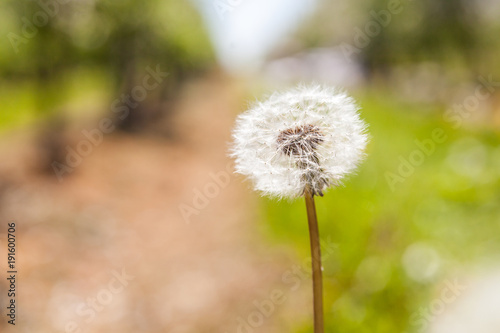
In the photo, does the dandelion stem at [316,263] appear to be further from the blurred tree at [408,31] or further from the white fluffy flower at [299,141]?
the blurred tree at [408,31]

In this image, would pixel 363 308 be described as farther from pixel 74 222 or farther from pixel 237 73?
pixel 237 73

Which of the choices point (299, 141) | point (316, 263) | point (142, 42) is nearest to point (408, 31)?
point (142, 42)

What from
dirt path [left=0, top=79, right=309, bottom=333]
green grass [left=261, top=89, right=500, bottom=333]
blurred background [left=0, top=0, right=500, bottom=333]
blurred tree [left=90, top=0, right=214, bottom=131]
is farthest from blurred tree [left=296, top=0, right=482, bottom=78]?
dirt path [left=0, top=79, right=309, bottom=333]

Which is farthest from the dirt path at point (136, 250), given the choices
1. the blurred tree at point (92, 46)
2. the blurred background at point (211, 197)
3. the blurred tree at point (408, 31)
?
the blurred tree at point (408, 31)

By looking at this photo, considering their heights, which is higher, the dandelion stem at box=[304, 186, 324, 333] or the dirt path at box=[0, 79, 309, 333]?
the dirt path at box=[0, 79, 309, 333]

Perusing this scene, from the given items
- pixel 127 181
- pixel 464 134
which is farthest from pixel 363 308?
pixel 127 181

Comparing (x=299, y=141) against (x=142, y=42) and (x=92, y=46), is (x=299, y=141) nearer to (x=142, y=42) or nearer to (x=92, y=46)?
(x=92, y=46)

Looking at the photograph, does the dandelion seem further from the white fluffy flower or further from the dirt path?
the dirt path
